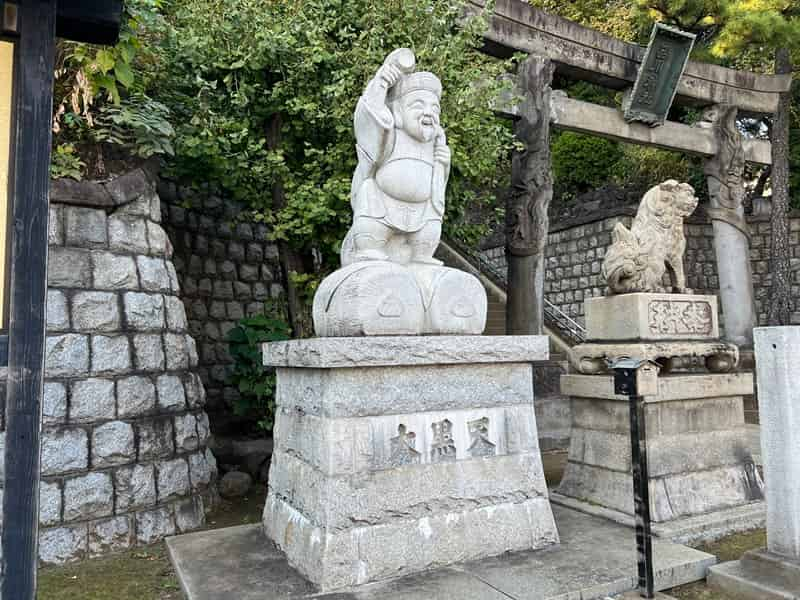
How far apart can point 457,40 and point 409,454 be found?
4.47m

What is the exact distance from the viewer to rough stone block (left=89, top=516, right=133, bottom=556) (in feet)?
14.6

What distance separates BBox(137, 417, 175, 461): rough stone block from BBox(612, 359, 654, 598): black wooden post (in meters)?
3.80

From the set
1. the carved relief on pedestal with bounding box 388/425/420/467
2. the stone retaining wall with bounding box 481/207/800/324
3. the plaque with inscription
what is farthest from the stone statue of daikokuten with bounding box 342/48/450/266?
the stone retaining wall with bounding box 481/207/800/324

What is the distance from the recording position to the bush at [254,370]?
622cm

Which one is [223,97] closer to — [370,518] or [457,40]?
[457,40]

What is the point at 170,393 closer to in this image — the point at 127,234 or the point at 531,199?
the point at 127,234

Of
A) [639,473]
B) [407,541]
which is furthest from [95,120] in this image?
[639,473]

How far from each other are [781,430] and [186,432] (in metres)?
4.60

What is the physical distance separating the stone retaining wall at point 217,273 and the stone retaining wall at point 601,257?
25.8ft

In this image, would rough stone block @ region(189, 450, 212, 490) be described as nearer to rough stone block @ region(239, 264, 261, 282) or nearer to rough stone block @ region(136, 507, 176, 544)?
rough stone block @ region(136, 507, 176, 544)

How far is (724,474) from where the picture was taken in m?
4.62

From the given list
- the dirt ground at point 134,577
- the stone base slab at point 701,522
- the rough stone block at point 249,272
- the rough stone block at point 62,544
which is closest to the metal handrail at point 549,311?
the rough stone block at point 249,272

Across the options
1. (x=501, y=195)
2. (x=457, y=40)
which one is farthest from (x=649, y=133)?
(x=501, y=195)

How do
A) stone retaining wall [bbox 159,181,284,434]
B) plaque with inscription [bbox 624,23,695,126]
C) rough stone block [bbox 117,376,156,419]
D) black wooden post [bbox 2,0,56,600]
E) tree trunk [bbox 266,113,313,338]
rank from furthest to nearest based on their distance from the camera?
1. plaque with inscription [bbox 624,23,695,126]
2. stone retaining wall [bbox 159,181,284,434]
3. tree trunk [bbox 266,113,313,338]
4. rough stone block [bbox 117,376,156,419]
5. black wooden post [bbox 2,0,56,600]
